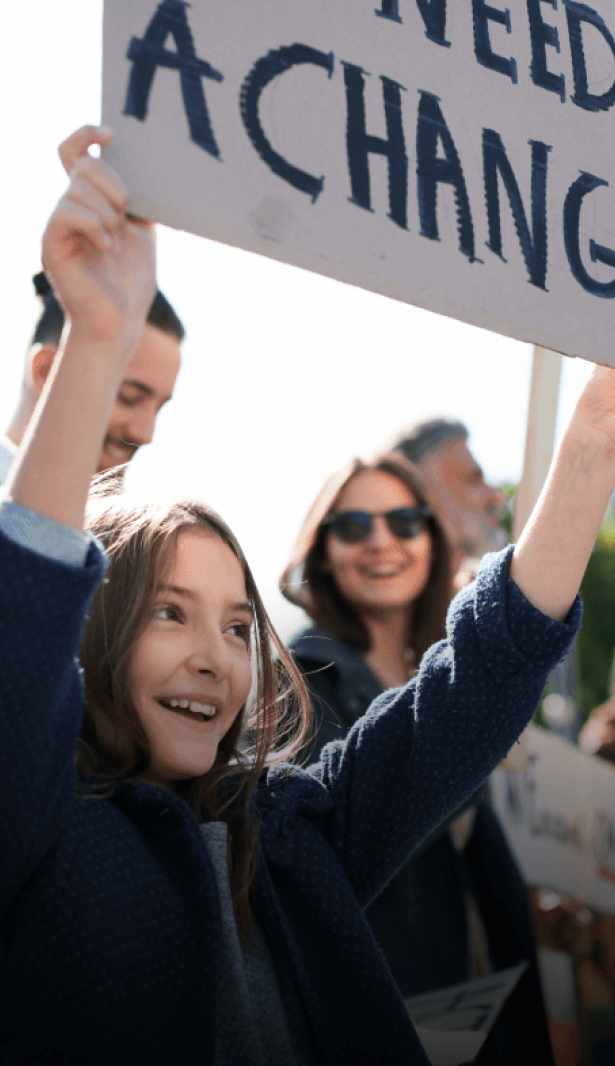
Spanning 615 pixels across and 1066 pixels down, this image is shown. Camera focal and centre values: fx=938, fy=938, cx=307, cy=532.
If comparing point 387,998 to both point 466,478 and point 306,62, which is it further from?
point 466,478

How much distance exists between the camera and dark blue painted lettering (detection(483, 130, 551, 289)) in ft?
3.91

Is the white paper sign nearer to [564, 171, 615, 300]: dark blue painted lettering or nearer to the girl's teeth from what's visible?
the girl's teeth

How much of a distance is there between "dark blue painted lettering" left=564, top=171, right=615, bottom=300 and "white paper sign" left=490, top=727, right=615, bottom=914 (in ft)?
6.12

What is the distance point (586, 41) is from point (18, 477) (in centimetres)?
106

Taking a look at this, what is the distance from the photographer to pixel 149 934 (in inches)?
39.6

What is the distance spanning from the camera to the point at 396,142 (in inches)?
44.6

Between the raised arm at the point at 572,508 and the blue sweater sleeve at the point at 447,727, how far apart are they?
32 mm

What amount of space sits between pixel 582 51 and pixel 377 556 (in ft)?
4.56

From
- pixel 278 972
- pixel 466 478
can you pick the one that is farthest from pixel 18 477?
pixel 466 478

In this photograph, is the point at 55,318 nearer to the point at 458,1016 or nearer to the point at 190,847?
the point at 190,847

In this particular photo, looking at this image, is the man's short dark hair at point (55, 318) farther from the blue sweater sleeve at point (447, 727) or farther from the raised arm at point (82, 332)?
the blue sweater sleeve at point (447, 727)

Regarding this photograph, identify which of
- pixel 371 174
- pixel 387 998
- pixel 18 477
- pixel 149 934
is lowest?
pixel 387 998

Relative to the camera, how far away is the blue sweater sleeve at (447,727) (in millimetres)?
1206

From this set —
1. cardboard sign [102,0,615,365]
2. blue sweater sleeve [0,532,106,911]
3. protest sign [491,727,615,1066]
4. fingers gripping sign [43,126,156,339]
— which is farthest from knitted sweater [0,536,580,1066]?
protest sign [491,727,615,1066]
